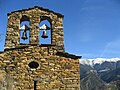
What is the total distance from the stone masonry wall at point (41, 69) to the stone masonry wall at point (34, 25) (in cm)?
49

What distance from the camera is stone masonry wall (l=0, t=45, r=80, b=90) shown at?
38.3 ft

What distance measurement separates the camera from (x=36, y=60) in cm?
1191

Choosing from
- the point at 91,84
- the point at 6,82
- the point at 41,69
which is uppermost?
the point at 41,69

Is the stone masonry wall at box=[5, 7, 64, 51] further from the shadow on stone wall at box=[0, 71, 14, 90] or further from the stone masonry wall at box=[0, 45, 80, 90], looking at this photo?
the shadow on stone wall at box=[0, 71, 14, 90]

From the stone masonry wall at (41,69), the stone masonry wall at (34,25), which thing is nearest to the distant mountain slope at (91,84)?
the stone masonry wall at (34,25)

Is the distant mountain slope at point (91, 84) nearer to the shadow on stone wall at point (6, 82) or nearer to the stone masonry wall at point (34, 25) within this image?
the stone masonry wall at point (34, 25)

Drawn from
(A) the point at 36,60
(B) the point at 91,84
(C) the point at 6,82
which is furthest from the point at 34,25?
(B) the point at 91,84

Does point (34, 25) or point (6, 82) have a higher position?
point (34, 25)

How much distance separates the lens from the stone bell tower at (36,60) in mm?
11703

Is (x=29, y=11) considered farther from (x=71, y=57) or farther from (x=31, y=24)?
(x=71, y=57)

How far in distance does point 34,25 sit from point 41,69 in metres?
2.23

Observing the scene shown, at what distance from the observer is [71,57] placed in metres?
12.1

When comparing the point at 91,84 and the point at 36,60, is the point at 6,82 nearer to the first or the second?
the point at 36,60

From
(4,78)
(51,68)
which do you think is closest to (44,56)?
(51,68)
